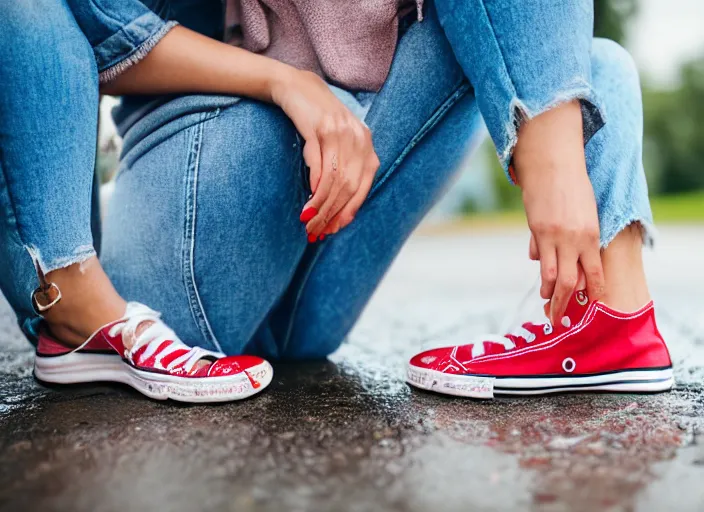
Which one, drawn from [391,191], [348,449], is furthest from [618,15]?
[348,449]

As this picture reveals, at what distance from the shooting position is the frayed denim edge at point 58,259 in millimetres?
919

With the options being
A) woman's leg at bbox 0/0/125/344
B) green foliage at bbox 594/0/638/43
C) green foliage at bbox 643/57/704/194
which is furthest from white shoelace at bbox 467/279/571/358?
green foliage at bbox 643/57/704/194

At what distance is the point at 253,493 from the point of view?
2.05ft

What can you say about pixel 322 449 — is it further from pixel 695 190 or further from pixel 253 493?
pixel 695 190

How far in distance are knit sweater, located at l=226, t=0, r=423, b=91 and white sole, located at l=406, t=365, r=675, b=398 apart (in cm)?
52

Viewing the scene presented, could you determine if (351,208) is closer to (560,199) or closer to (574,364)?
(560,199)

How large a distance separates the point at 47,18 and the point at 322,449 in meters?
0.69

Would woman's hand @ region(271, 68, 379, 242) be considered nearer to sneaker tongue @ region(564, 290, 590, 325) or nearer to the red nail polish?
the red nail polish

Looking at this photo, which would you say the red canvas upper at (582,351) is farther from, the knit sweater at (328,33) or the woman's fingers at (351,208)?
the knit sweater at (328,33)

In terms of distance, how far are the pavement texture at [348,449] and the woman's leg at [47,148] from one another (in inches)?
7.9


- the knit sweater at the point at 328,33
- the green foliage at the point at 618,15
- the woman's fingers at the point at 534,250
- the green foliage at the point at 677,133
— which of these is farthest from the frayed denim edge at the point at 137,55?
the green foliage at the point at 677,133

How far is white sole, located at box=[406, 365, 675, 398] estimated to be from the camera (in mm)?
968

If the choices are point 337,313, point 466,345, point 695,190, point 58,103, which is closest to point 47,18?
point 58,103

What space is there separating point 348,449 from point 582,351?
0.42 meters
